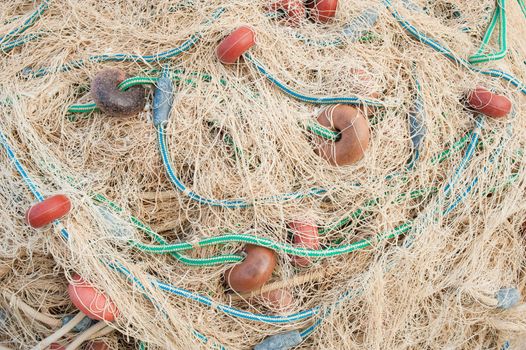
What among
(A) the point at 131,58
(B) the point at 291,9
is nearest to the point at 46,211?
(A) the point at 131,58

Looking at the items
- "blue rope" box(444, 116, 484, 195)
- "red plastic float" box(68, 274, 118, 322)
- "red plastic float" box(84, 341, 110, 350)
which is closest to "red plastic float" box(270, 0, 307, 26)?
"blue rope" box(444, 116, 484, 195)

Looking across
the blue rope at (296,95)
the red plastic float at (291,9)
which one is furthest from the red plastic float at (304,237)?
the red plastic float at (291,9)

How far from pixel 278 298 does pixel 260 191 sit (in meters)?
0.49

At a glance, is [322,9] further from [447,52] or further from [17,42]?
[17,42]

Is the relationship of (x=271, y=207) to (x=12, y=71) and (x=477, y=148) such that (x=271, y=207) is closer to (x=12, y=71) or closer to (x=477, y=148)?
(x=477, y=148)

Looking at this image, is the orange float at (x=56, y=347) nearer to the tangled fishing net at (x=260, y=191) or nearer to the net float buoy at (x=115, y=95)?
the tangled fishing net at (x=260, y=191)

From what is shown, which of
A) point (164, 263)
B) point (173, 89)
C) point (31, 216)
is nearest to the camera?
point (31, 216)

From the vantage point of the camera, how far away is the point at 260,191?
2348mm

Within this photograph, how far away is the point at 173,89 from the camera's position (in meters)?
2.46

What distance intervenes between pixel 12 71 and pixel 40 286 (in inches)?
42.1

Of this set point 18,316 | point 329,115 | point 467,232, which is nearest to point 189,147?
point 329,115

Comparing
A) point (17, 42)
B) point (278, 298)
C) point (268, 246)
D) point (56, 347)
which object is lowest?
point (278, 298)

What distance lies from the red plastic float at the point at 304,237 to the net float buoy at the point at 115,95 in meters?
0.93

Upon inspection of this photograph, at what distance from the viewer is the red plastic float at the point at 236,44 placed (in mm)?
2340
